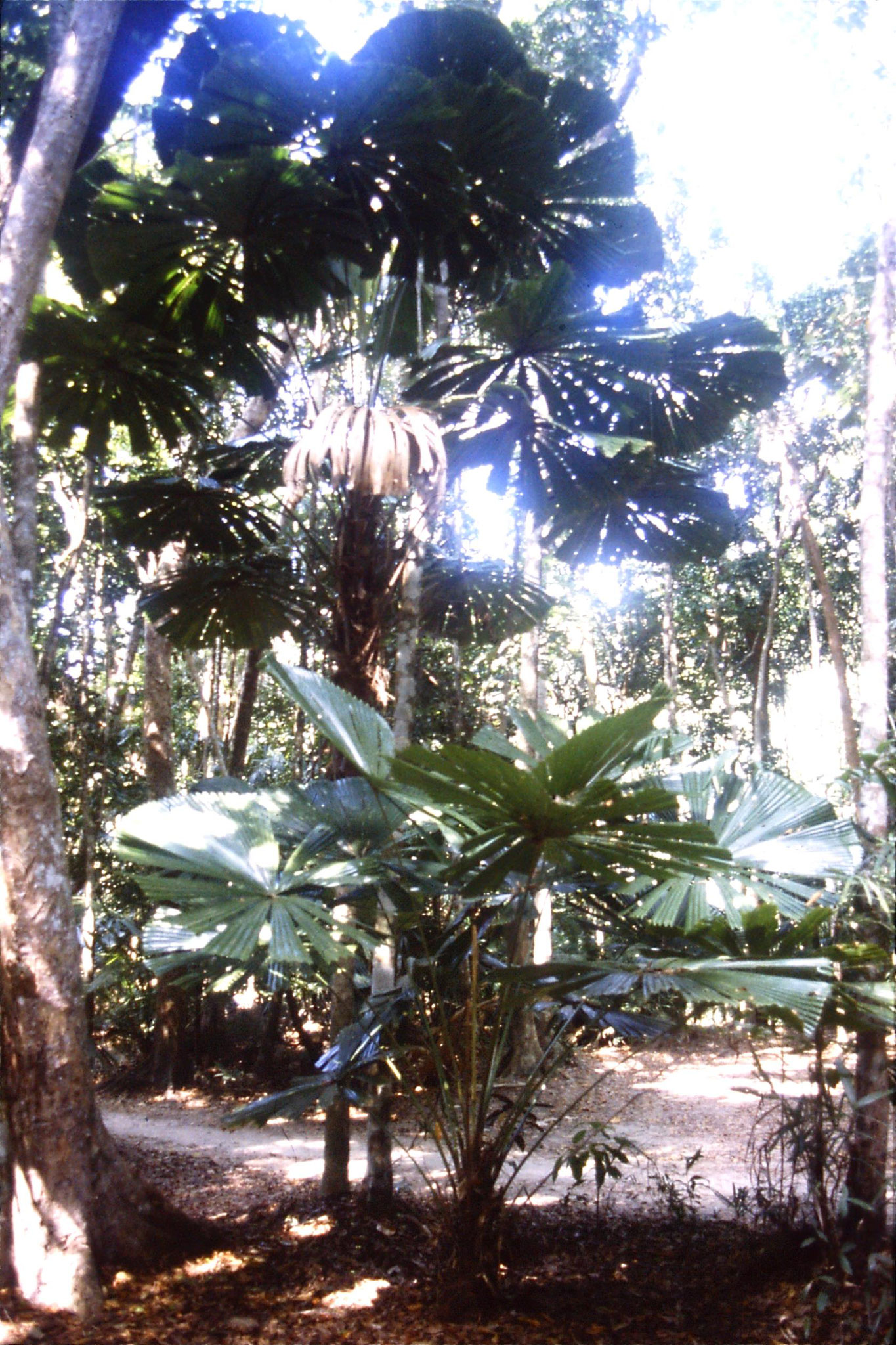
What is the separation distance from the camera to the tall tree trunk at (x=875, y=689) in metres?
3.54

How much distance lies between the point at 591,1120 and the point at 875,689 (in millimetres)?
4832

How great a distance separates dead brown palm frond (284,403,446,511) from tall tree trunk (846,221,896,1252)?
2306 mm

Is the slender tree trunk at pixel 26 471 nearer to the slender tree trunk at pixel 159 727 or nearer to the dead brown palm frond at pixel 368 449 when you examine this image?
the dead brown palm frond at pixel 368 449

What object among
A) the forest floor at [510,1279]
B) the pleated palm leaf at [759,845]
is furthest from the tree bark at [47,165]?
the forest floor at [510,1279]

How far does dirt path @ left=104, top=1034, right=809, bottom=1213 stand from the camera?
6.49m

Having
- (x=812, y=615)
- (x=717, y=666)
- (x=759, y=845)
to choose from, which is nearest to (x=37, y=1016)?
(x=759, y=845)

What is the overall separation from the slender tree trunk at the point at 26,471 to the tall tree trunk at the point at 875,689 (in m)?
4.32

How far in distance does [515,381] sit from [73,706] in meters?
6.28

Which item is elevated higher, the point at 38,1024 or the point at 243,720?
the point at 243,720

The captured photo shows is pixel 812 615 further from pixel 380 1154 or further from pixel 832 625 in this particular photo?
pixel 380 1154

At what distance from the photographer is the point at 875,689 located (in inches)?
168

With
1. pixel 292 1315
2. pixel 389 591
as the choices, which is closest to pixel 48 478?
pixel 389 591

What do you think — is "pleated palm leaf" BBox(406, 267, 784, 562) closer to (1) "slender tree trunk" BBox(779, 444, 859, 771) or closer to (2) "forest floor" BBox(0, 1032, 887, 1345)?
(2) "forest floor" BBox(0, 1032, 887, 1345)

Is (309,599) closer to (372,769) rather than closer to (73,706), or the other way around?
(372,769)
